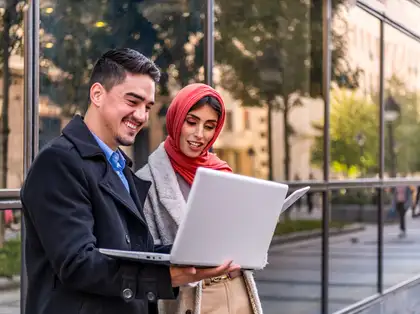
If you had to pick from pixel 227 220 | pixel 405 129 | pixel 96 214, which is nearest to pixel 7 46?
pixel 96 214

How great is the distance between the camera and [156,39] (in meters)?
5.83

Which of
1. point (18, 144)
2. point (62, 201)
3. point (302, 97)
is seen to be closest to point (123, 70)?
point (62, 201)

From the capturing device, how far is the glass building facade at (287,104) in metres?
4.39

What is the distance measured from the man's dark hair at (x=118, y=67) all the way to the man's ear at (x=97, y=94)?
0.04 ft

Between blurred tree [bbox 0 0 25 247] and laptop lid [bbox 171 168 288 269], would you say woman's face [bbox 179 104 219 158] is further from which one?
blurred tree [bbox 0 0 25 247]

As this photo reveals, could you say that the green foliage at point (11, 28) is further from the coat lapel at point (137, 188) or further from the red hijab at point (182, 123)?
the coat lapel at point (137, 188)

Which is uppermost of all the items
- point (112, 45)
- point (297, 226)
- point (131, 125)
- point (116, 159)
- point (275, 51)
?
point (275, 51)

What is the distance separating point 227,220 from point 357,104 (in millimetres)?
6856

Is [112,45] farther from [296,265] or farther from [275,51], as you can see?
[296,265]

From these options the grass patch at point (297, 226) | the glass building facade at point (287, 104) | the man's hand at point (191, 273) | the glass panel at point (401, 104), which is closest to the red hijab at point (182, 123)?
the man's hand at point (191, 273)

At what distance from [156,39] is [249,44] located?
4.65 feet

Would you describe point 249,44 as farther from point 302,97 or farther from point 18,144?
point 18,144


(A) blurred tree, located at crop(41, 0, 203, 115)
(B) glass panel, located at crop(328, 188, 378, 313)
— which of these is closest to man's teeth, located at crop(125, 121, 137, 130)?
(A) blurred tree, located at crop(41, 0, 203, 115)

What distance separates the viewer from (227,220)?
7.30ft
